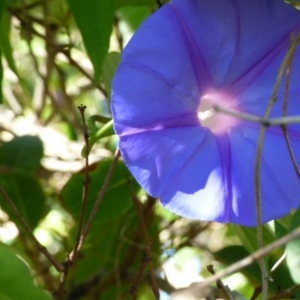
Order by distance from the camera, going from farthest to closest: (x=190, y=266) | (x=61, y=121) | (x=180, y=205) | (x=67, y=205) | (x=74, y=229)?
(x=61, y=121)
(x=190, y=266)
(x=74, y=229)
(x=67, y=205)
(x=180, y=205)

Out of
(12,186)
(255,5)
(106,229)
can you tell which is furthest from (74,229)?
(255,5)

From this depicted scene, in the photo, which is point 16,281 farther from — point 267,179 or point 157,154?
point 267,179

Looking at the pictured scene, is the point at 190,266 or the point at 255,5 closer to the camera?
the point at 255,5

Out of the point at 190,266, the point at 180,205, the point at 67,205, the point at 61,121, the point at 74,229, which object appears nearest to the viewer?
the point at 180,205

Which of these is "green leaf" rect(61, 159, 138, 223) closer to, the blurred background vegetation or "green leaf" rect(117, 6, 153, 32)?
the blurred background vegetation

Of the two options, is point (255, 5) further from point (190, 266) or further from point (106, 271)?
point (190, 266)

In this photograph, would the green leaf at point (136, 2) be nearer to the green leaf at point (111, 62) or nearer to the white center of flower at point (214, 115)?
the green leaf at point (111, 62)
